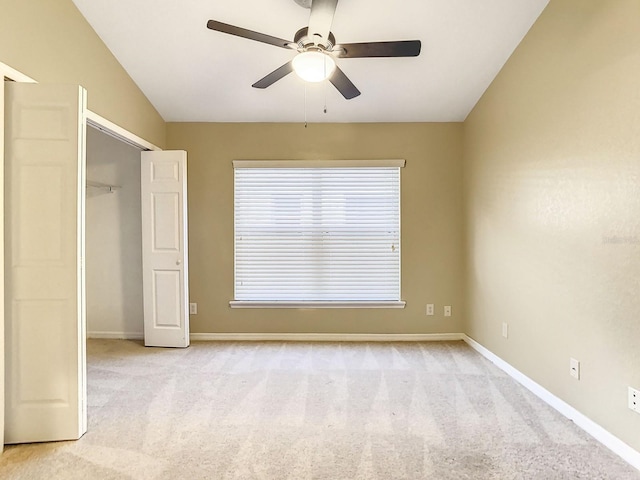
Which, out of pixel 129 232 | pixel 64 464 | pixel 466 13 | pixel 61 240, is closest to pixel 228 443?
pixel 64 464

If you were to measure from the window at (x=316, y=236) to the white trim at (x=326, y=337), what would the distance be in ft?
1.12

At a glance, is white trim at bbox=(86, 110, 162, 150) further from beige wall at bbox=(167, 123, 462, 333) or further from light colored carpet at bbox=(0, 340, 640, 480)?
light colored carpet at bbox=(0, 340, 640, 480)

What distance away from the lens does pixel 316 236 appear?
12.8 ft

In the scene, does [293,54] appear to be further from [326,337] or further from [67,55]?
[326,337]

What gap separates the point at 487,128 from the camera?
10.8 feet

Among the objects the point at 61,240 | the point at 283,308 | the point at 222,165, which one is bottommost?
the point at 283,308

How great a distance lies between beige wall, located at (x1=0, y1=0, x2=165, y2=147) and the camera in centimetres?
206

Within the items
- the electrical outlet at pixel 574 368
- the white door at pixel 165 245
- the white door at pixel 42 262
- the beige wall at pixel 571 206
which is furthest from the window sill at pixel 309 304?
the white door at pixel 42 262

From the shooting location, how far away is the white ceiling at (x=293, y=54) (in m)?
2.54

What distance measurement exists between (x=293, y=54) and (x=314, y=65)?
3.69 feet

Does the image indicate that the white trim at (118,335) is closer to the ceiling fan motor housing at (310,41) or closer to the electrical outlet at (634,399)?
the ceiling fan motor housing at (310,41)

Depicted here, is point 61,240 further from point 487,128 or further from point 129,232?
point 487,128

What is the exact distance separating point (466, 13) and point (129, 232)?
3843mm

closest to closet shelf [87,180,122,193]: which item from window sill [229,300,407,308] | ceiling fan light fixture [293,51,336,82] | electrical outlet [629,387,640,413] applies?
window sill [229,300,407,308]
